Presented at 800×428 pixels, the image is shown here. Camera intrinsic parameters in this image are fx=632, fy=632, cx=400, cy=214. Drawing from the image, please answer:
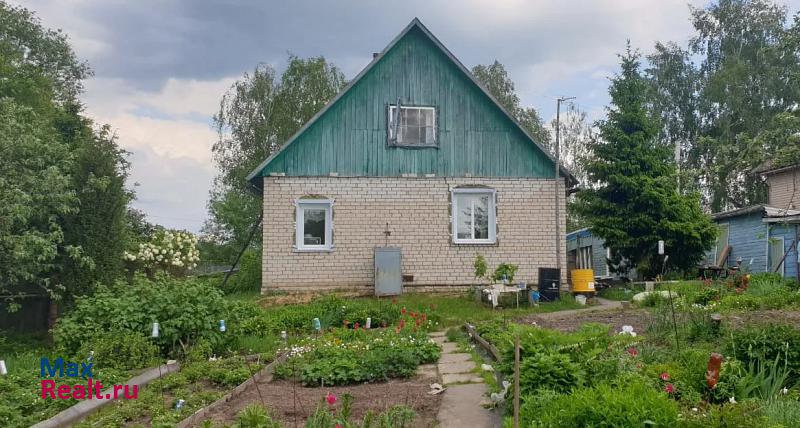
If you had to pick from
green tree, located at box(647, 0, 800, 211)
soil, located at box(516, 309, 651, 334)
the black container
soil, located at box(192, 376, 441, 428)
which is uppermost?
green tree, located at box(647, 0, 800, 211)

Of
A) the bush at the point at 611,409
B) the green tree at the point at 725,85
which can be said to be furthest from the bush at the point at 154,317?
the green tree at the point at 725,85

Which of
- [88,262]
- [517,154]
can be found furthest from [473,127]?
[88,262]

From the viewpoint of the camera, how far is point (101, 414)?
5582 mm

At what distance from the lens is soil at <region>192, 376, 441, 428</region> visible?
5152mm

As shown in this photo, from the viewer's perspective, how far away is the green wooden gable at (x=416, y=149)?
1548 cm

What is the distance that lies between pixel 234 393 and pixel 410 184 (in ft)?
32.6

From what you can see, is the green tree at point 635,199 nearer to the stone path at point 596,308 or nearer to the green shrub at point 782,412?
the stone path at point 596,308

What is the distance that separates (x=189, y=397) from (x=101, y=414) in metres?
0.75

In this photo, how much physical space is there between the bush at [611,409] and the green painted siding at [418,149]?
1168 cm

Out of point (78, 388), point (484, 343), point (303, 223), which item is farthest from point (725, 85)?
point (78, 388)

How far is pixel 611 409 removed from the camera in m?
3.86

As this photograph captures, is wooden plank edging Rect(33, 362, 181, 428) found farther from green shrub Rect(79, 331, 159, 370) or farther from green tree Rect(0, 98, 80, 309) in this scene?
green tree Rect(0, 98, 80, 309)

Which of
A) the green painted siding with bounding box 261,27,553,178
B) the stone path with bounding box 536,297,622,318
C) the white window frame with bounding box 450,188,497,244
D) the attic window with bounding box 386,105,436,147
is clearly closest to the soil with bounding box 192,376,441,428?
the stone path with bounding box 536,297,622,318

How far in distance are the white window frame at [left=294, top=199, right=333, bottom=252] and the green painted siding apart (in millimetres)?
707
